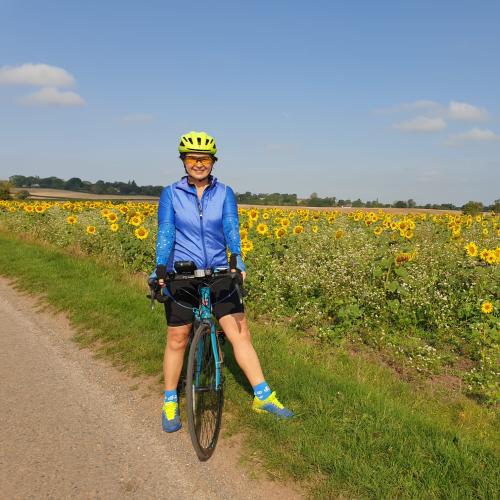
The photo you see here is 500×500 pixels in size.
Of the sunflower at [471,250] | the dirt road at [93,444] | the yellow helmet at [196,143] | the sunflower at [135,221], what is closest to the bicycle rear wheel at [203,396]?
the dirt road at [93,444]

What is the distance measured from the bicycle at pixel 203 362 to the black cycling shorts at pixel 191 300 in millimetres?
62

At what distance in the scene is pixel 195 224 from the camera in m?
3.86

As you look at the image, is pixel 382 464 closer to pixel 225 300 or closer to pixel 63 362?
pixel 225 300

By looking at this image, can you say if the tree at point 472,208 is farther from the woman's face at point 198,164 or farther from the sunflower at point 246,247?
the woman's face at point 198,164

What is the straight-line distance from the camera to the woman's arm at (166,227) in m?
3.81

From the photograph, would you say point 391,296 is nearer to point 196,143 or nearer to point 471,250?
point 471,250

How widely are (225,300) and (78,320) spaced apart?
4.09 meters

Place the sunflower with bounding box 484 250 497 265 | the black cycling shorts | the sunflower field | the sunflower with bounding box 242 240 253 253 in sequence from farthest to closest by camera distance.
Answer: the sunflower with bounding box 242 240 253 253
the sunflower with bounding box 484 250 497 265
the sunflower field
the black cycling shorts

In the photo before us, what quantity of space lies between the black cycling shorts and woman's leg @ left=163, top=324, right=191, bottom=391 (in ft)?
0.24

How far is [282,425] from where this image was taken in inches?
154

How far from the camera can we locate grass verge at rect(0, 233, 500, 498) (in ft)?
10.6

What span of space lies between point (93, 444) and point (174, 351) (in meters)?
1.06

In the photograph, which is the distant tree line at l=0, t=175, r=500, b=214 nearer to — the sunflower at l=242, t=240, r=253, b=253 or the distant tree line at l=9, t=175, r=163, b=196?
the distant tree line at l=9, t=175, r=163, b=196

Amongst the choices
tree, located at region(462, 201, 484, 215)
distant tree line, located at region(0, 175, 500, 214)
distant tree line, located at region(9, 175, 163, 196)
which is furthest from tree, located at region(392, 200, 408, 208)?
distant tree line, located at region(9, 175, 163, 196)
